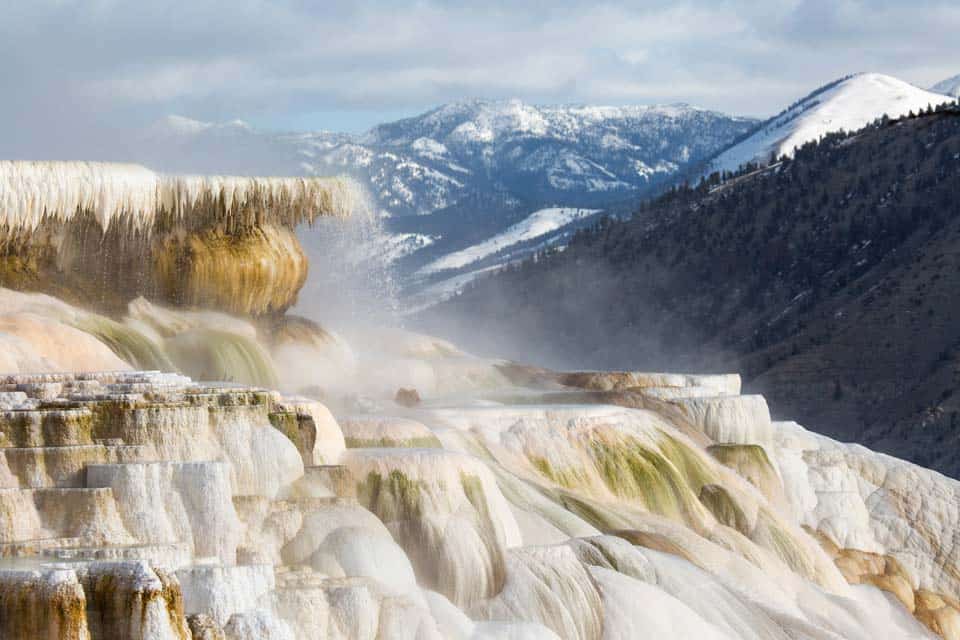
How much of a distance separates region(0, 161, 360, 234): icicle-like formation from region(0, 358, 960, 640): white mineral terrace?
16.7 ft

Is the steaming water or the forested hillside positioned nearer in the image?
the steaming water

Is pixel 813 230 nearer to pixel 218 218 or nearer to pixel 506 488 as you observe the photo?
pixel 218 218

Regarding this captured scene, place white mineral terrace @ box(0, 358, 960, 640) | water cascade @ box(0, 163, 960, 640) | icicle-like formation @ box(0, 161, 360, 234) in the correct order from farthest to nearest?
icicle-like formation @ box(0, 161, 360, 234)
water cascade @ box(0, 163, 960, 640)
white mineral terrace @ box(0, 358, 960, 640)

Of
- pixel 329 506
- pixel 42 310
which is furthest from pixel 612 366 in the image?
pixel 329 506

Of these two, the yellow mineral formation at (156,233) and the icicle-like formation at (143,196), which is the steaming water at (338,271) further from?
the yellow mineral formation at (156,233)

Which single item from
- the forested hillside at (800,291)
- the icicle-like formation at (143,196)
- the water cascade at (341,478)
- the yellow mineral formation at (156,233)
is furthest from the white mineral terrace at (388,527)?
the forested hillside at (800,291)

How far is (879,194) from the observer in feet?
417

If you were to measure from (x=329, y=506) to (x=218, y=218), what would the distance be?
1468 centimetres

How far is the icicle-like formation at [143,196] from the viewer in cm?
2908

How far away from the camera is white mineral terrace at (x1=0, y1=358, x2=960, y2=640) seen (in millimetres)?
16125

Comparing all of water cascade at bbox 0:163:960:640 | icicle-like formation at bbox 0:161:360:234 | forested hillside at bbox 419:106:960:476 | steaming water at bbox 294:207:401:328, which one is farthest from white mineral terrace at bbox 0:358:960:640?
forested hillside at bbox 419:106:960:476

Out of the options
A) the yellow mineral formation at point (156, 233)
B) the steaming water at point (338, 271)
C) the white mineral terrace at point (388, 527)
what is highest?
the steaming water at point (338, 271)

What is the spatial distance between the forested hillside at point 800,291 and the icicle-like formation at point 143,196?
182 feet

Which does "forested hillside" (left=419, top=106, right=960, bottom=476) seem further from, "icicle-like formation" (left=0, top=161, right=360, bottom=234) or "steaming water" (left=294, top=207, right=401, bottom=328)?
"icicle-like formation" (left=0, top=161, right=360, bottom=234)
